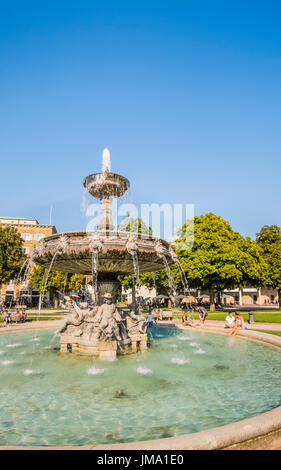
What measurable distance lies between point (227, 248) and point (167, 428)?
32016mm

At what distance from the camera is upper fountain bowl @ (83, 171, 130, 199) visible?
1228 cm

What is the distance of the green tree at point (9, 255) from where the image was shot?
37.8 metres

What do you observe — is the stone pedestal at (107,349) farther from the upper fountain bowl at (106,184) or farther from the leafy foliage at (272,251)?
the leafy foliage at (272,251)

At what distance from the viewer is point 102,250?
30.1ft

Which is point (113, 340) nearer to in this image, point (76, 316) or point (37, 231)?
point (76, 316)

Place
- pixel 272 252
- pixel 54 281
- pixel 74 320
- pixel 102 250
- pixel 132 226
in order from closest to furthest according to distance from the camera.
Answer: pixel 102 250 < pixel 74 320 < pixel 132 226 < pixel 54 281 < pixel 272 252

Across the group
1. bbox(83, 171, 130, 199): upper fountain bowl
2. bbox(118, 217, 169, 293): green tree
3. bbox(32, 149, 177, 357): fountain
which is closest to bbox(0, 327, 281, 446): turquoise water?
bbox(32, 149, 177, 357): fountain

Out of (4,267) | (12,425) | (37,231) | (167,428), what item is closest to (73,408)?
(12,425)

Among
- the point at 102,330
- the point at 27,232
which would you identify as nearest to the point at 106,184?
the point at 102,330

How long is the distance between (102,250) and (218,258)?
27063mm

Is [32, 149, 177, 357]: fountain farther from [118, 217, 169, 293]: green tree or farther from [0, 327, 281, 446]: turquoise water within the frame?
[118, 217, 169, 293]: green tree

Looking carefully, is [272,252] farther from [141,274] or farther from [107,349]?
[107,349]

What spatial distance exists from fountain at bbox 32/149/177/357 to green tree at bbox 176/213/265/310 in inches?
904
